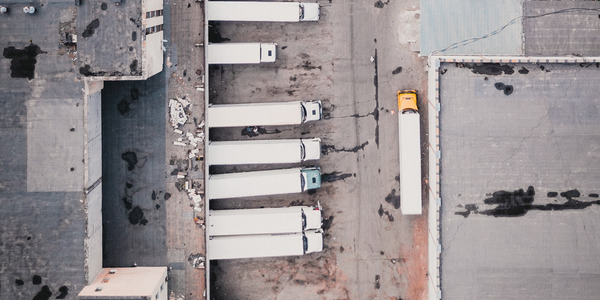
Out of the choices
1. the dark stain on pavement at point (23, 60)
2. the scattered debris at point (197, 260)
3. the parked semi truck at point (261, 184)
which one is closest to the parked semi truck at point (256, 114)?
the parked semi truck at point (261, 184)

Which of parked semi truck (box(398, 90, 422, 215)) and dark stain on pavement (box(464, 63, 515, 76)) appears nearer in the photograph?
dark stain on pavement (box(464, 63, 515, 76))

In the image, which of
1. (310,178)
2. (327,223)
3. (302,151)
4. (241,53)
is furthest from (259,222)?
(241,53)

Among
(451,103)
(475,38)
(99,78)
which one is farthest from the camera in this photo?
(475,38)

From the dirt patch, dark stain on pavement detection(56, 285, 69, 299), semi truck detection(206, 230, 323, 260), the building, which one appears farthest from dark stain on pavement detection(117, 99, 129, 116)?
the dirt patch

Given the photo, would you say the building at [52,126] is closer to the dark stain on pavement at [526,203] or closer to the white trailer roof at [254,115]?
the white trailer roof at [254,115]

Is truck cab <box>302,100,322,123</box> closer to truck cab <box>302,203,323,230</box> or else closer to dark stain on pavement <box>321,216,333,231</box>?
truck cab <box>302,203,323,230</box>

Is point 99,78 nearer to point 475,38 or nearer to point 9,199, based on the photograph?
point 9,199

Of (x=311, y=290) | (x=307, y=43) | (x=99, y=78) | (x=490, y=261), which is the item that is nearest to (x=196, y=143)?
(x=99, y=78)

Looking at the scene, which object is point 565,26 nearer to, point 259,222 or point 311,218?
point 311,218
